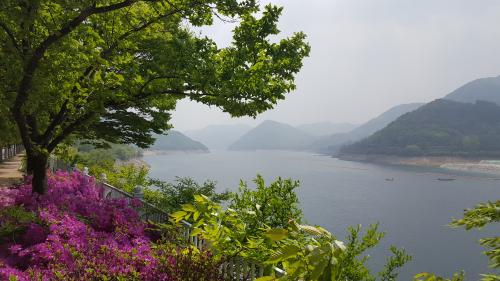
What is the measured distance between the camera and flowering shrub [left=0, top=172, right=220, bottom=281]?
17.7 ft

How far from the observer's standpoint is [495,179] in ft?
428

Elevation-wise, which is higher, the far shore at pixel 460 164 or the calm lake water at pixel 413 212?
the far shore at pixel 460 164

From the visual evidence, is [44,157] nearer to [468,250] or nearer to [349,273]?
[349,273]

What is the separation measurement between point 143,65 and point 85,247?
763 cm

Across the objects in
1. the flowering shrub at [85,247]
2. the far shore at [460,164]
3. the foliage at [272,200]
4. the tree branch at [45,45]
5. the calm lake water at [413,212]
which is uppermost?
the tree branch at [45,45]

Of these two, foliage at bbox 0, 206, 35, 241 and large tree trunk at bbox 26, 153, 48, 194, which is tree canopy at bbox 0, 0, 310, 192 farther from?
foliage at bbox 0, 206, 35, 241

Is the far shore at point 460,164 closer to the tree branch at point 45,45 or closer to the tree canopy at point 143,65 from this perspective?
the tree canopy at point 143,65

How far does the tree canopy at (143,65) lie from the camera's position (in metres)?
9.62

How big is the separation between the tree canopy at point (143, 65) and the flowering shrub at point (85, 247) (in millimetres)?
2353

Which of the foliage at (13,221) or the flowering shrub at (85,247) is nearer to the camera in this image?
the flowering shrub at (85,247)

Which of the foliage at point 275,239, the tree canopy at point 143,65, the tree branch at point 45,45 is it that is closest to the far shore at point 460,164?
the tree canopy at point 143,65

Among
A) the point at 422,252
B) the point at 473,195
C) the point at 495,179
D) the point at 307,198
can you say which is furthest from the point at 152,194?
the point at 495,179

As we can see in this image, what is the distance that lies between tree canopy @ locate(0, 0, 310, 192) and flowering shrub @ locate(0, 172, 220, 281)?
2.35 metres

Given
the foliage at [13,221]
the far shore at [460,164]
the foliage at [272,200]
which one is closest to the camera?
the foliage at [272,200]
